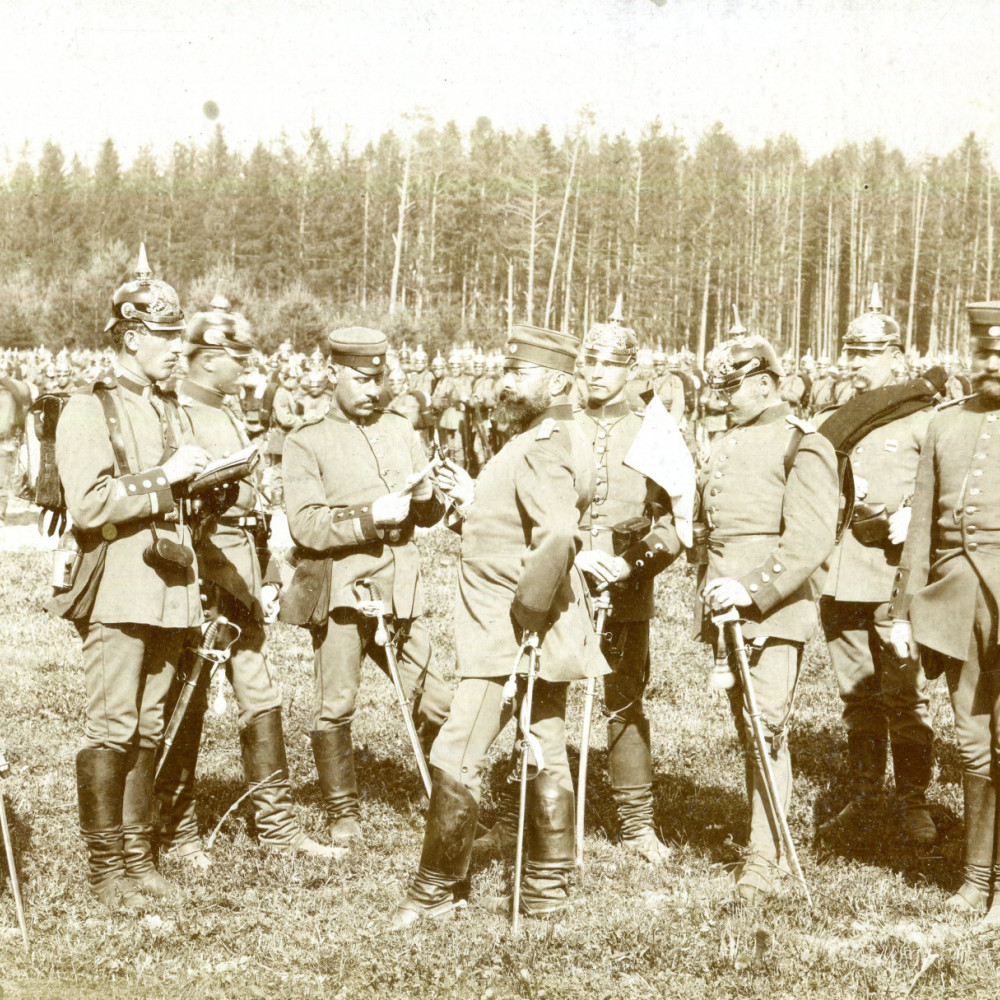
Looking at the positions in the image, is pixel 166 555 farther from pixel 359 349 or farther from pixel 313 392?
pixel 313 392

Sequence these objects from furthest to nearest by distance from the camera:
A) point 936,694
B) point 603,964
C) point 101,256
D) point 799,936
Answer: point 101,256, point 936,694, point 799,936, point 603,964

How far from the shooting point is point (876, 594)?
6.78m

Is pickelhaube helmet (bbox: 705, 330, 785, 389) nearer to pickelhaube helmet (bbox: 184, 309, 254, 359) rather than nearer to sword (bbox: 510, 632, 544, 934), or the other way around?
sword (bbox: 510, 632, 544, 934)

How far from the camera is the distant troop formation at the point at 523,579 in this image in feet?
17.6

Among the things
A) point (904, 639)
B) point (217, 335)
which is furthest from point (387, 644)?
point (904, 639)

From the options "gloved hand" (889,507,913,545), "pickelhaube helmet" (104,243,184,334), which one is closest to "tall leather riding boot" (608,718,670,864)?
"gloved hand" (889,507,913,545)

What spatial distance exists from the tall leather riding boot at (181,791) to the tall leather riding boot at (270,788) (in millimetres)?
273

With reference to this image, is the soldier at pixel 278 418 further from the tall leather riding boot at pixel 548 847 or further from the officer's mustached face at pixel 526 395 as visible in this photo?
the tall leather riding boot at pixel 548 847

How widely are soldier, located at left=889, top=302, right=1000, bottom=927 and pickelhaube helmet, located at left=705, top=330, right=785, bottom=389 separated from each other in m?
0.80

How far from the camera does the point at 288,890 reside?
583 centimetres

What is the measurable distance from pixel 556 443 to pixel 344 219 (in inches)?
2698

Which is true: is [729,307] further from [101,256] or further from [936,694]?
[936,694]

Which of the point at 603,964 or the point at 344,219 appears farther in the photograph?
the point at 344,219

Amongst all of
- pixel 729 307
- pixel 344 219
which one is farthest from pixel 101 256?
pixel 729 307
